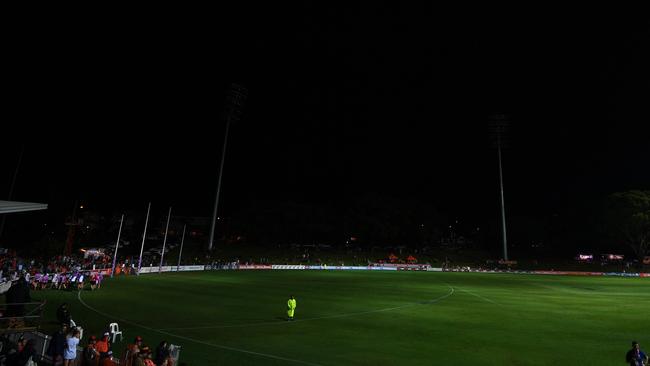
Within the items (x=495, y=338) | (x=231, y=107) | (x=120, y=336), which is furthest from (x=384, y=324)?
(x=231, y=107)

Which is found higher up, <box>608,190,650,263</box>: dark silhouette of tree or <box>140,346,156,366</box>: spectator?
<box>608,190,650,263</box>: dark silhouette of tree

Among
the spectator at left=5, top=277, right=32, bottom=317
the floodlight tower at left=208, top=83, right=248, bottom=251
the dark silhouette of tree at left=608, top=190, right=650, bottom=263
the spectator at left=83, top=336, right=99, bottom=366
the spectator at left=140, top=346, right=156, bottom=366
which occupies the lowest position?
the spectator at left=83, top=336, right=99, bottom=366

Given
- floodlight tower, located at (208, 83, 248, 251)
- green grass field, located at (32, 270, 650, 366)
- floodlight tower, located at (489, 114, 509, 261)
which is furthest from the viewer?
floodlight tower, located at (489, 114, 509, 261)

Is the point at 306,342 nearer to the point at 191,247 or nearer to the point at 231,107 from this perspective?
the point at 231,107

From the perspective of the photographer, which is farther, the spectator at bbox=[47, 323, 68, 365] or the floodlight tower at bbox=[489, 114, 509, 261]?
the floodlight tower at bbox=[489, 114, 509, 261]

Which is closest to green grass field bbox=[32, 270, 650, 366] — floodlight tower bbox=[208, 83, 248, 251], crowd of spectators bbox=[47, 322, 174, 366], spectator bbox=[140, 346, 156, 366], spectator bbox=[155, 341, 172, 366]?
spectator bbox=[155, 341, 172, 366]

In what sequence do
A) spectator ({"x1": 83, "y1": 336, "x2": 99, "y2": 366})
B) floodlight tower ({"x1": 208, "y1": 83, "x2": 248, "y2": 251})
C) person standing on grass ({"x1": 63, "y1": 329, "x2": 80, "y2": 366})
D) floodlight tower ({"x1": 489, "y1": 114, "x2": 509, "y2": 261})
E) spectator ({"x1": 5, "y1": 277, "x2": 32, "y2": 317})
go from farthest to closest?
floodlight tower ({"x1": 489, "y1": 114, "x2": 509, "y2": 261}) < floodlight tower ({"x1": 208, "y1": 83, "x2": 248, "y2": 251}) < spectator ({"x1": 5, "y1": 277, "x2": 32, "y2": 317}) < person standing on grass ({"x1": 63, "y1": 329, "x2": 80, "y2": 366}) < spectator ({"x1": 83, "y1": 336, "x2": 99, "y2": 366})

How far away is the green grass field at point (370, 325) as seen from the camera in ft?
55.0

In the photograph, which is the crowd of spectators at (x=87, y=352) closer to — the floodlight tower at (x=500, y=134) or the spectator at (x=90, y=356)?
the spectator at (x=90, y=356)

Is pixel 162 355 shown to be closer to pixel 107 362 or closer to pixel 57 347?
pixel 107 362

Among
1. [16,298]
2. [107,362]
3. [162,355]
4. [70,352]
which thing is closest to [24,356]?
[70,352]

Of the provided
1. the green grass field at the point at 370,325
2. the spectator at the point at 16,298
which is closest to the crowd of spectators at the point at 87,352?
the green grass field at the point at 370,325

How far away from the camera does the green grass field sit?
16.8 metres

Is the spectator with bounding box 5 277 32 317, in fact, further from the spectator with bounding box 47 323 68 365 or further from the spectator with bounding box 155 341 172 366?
the spectator with bounding box 155 341 172 366
